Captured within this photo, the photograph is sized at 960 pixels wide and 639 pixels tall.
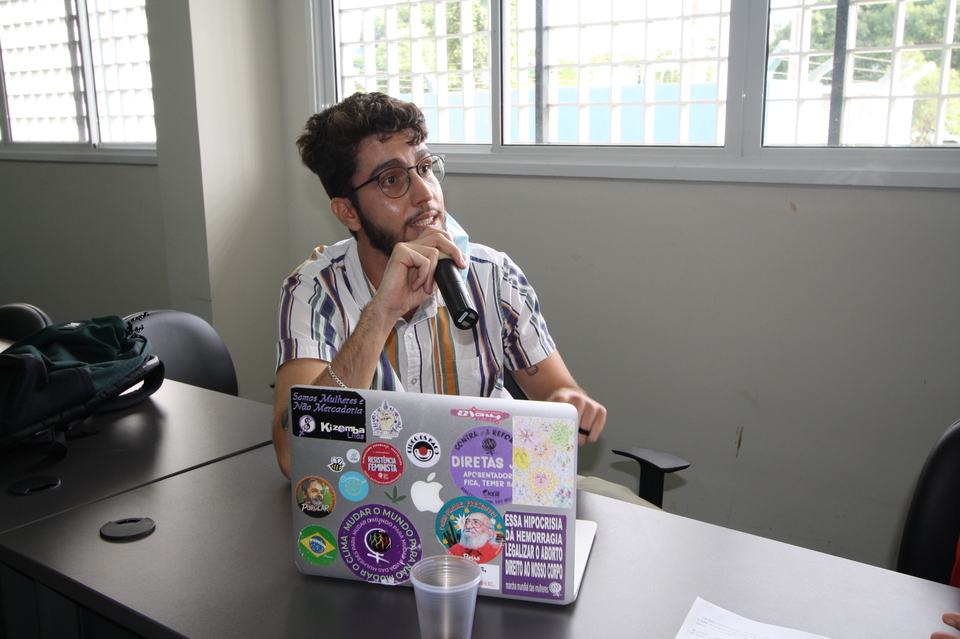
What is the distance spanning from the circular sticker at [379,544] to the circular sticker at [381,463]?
4cm

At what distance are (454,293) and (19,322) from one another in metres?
2.00

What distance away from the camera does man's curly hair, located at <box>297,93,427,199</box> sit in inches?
64.4

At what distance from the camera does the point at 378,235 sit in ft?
5.41

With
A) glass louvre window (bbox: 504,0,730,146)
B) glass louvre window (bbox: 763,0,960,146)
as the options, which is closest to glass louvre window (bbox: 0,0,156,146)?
glass louvre window (bbox: 504,0,730,146)

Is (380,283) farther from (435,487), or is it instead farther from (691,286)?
(691,286)

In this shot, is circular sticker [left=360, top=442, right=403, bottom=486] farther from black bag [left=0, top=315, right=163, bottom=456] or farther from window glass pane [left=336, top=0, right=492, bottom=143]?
window glass pane [left=336, top=0, right=492, bottom=143]

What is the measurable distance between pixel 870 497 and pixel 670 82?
142cm

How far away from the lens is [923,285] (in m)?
2.01

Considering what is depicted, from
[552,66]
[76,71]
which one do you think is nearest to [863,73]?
[552,66]

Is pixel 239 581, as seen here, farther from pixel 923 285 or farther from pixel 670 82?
pixel 670 82

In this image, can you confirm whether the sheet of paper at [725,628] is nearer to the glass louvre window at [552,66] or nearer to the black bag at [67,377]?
the black bag at [67,377]

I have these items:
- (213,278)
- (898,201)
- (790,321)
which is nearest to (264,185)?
(213,278)

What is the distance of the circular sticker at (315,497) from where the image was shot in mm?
989

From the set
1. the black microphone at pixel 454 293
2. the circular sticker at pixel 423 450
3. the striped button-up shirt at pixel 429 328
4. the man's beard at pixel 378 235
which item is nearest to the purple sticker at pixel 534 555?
the circular sticker at pixel 423 450
